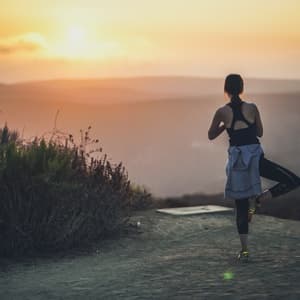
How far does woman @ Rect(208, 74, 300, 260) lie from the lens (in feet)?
29.6

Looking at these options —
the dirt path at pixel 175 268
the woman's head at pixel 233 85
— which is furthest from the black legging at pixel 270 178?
the woman's head at pixel 233 85

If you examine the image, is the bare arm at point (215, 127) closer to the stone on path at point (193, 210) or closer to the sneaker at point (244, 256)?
the sneaker at point (244, 256)

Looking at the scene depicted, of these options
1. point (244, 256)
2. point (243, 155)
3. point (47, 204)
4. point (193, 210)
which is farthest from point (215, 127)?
point (193, 210)

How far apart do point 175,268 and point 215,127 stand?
1.58m

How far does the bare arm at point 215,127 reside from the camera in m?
9.04

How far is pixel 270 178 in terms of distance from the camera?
30.3 feet

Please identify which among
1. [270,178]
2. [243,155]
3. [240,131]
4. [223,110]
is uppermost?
[223,110]

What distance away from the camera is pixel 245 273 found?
8.34m

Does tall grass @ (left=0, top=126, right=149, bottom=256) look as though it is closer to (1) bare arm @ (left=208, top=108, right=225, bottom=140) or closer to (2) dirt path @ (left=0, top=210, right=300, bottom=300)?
(2) dirt path @ (left=0, top=210, right=300, bottom=300)

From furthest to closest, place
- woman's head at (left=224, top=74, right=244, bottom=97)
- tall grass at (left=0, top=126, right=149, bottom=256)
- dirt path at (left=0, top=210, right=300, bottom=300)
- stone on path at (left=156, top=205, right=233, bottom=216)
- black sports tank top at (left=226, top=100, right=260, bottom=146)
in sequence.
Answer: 1. stone on path at (left=156, top=205, right=233, bottom=216)
2. tall grass at (left=0, top=126, right=149, bottom=256)
3. woman's head at (left=224, top=74, right=244, bottom=97)
4. black sports tank top at (left=226, top=100, right=260, bottom=146)
5. dirt path at (left=0, top=210, right=300, bottom=300)

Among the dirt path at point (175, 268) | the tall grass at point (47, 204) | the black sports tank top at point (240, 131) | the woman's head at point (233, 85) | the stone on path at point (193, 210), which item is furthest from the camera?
the stone on path at point (193, 210)

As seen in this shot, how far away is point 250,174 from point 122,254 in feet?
8.13

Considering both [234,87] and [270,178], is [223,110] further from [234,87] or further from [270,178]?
[270,178]

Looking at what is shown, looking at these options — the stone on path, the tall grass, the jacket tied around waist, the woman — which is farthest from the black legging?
the stone on path
